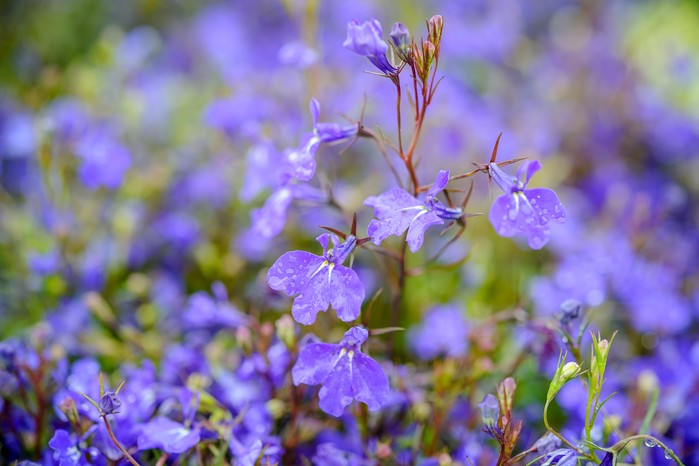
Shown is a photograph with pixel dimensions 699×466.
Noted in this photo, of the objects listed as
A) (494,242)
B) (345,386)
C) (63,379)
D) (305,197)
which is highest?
(305,197)

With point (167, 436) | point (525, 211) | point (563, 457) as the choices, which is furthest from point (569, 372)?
point (167, 436)

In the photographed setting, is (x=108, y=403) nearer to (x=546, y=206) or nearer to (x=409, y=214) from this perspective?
(x=409, y=214)

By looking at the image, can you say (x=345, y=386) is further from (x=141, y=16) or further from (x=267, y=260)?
(x=141, y=16)

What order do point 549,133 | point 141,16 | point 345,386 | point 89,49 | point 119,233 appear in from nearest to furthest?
point 345,386 < point 119,233 < point 549,133 < point 89,49 < point 141,16

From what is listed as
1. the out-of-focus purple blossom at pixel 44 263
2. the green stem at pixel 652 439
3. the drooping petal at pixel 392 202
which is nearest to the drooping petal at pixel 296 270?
the drooping petal at pixel 392 202

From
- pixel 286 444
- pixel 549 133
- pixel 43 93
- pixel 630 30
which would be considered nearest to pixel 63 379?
pixel 286 444

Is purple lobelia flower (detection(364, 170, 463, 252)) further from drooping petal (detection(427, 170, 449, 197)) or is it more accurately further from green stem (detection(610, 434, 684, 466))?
green stem (detection(610, 434, 684, 466))

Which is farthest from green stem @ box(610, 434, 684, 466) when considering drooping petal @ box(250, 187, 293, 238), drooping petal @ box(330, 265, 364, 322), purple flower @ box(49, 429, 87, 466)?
purple flower @ box(49, 429, 87, 466)
